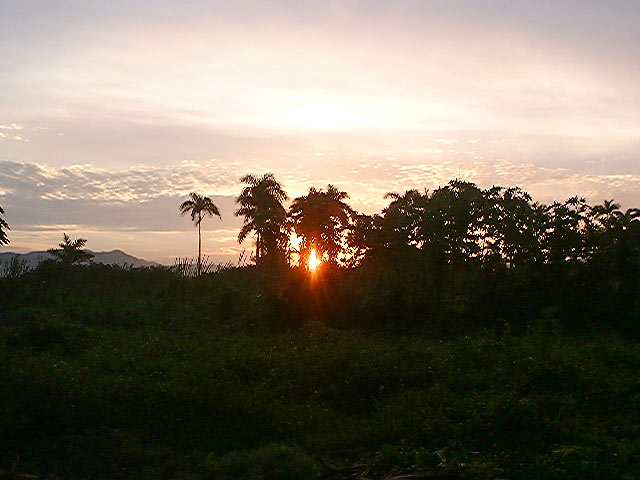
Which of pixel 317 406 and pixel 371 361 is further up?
pixel 371 361

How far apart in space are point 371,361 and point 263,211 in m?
27.4

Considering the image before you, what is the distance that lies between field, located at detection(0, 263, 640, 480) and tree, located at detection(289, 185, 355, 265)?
24.3 feet

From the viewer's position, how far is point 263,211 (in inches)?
1496

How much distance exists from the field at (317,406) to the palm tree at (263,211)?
23.2 meters

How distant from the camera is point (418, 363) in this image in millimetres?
11273

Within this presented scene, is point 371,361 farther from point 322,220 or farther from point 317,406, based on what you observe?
point 322,220

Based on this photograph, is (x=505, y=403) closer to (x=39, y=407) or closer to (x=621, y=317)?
(x=39, y=407)

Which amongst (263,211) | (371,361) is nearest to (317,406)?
(371,361)

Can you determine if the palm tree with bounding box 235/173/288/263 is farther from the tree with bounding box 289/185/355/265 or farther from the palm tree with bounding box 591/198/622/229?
the palm tree with bounding box 591/198/622/229

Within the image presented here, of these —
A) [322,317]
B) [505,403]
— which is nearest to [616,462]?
[505,403]

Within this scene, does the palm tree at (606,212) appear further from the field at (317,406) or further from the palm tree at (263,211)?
the palm tree at (263,211)

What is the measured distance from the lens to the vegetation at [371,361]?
26.4ft

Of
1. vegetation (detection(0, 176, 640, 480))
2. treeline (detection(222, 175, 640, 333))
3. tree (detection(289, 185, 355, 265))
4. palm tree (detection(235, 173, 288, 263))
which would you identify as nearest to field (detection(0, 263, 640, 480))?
vegetation (detection(0, 176, 640, 480))

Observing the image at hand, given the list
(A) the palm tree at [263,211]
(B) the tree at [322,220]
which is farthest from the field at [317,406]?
(A) the palm tree at [263,211]
